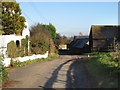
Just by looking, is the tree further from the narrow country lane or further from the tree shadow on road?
the tree shadow on road

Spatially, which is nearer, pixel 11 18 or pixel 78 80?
pixel 78 80

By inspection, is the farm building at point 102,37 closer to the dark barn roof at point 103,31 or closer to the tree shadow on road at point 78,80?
the dark barn roof at point 103,31

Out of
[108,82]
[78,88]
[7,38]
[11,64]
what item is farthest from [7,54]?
[108,82]

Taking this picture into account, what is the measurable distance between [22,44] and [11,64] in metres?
12.1

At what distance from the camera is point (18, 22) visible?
3741cm

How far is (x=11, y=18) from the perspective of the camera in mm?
37219

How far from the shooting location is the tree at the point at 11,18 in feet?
121

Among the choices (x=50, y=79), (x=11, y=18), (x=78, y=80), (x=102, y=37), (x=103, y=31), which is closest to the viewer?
(x=78, y=80)

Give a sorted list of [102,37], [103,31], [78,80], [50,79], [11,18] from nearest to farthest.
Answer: [78,80], [50,79], [11,18], [102,37], [103,31]

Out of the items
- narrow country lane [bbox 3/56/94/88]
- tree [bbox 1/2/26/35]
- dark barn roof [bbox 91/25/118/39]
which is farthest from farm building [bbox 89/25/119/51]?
narrow country lane [bbox 3/56/94/88]

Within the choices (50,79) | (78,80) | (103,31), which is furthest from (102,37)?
(78,80)

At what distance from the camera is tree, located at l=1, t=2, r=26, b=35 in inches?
1454

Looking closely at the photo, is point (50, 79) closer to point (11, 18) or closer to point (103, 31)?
point (11, 18)

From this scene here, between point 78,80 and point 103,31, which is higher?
point 103,31
